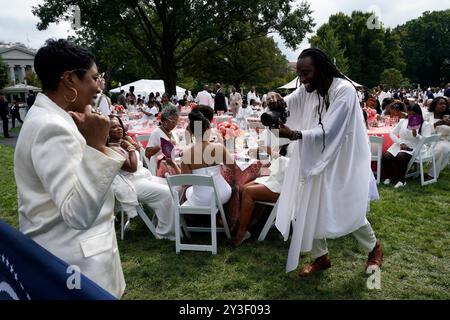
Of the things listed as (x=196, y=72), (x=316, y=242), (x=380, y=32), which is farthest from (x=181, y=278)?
(x=380, y=32)

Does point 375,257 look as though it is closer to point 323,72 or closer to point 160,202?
point 323,72

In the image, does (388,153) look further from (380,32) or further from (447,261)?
(380,32)

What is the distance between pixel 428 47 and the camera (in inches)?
2502

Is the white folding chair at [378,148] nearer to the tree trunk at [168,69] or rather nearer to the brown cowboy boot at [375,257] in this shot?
the brown cowboy boot at [375,257]


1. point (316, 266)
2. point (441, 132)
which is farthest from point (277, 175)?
point (441, 132)

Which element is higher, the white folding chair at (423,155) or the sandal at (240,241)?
the white folding chair at (423,155)

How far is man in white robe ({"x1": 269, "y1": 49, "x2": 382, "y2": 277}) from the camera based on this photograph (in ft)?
9.81

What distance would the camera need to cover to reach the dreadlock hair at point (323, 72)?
3012 mm

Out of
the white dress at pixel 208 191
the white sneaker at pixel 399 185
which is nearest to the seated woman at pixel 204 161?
the white dress at pixel 208 191

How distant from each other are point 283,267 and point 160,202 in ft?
5.97

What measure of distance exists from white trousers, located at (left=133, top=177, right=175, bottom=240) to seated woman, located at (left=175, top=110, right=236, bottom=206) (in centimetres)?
38

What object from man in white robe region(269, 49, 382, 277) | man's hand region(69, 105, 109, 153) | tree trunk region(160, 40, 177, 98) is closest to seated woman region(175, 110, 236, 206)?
man in white robe region(269, 49, 382, 277)

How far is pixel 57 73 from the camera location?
4.55ft

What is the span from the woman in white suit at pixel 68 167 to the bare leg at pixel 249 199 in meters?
2.89
